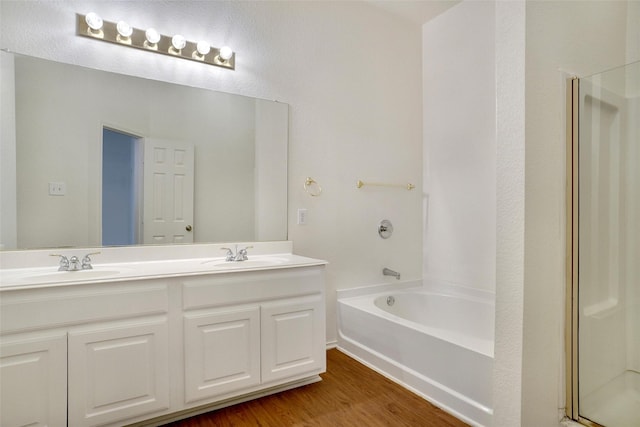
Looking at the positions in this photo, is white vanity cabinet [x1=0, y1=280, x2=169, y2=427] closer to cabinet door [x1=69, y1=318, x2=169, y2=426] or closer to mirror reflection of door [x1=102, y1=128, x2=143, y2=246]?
cabinet door [x1=69, y1=318, x2=169, y2=426]

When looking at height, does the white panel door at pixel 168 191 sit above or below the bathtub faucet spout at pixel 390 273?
above

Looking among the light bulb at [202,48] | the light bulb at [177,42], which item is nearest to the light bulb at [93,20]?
the light bulb at [177,42]

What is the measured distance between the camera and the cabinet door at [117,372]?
1460 millimetres

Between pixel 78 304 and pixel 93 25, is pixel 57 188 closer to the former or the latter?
pixel 78 304

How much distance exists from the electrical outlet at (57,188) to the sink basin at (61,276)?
0.41m

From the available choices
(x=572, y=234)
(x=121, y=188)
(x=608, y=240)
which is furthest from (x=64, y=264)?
(x=608, y=240)

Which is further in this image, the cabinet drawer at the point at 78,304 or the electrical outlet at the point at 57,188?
the electrical outlet at the point at 57,188

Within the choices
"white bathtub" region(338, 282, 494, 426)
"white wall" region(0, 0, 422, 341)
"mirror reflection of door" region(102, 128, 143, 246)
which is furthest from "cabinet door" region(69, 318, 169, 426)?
"white bathtub" region(338, 282, 494, 426)

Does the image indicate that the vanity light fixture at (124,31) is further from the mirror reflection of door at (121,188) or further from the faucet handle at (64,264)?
the faucet handle at (64,264)

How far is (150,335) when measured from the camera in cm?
160

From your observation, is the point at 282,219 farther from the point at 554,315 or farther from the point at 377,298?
the point at 554,315

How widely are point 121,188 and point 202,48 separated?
98 cm

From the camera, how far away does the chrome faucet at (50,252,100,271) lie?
173 centimetres

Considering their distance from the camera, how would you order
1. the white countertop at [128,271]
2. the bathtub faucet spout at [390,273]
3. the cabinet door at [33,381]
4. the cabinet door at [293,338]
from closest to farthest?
the cabinet door at [33,381] < the white countertop at [128,271] < the cabinet door at [293,338] < the bathtub faucet spout at [390,273]
